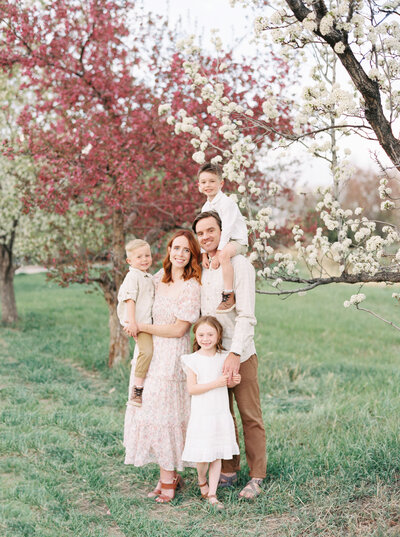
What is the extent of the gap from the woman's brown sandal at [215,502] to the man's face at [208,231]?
1.85m

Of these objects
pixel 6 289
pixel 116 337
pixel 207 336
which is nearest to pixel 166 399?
pixel 207 336

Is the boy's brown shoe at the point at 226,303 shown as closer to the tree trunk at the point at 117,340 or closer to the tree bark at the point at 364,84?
the tree bark at the point at 364,84

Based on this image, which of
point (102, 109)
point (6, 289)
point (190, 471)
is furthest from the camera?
point (6, 289)

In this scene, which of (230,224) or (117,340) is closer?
(230,224)

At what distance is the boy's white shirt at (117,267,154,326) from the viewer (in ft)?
14.4

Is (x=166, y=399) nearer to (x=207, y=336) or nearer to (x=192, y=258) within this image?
(x=207, y=336)

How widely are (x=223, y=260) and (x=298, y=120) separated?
110cm

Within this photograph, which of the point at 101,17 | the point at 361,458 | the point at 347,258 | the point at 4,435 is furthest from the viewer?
the point at 101,17

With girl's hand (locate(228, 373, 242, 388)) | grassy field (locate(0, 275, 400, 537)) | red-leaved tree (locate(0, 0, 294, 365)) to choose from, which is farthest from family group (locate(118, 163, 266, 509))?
red-leaved tree (locate(0, 0, 294, 365))

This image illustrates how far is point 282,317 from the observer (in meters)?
15.0

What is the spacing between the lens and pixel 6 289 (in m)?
13.2

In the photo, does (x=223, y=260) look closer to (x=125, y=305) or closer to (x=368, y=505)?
(x=125, y=305)

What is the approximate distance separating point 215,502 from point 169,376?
966 millimetres

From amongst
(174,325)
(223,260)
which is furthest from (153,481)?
(223,260)
